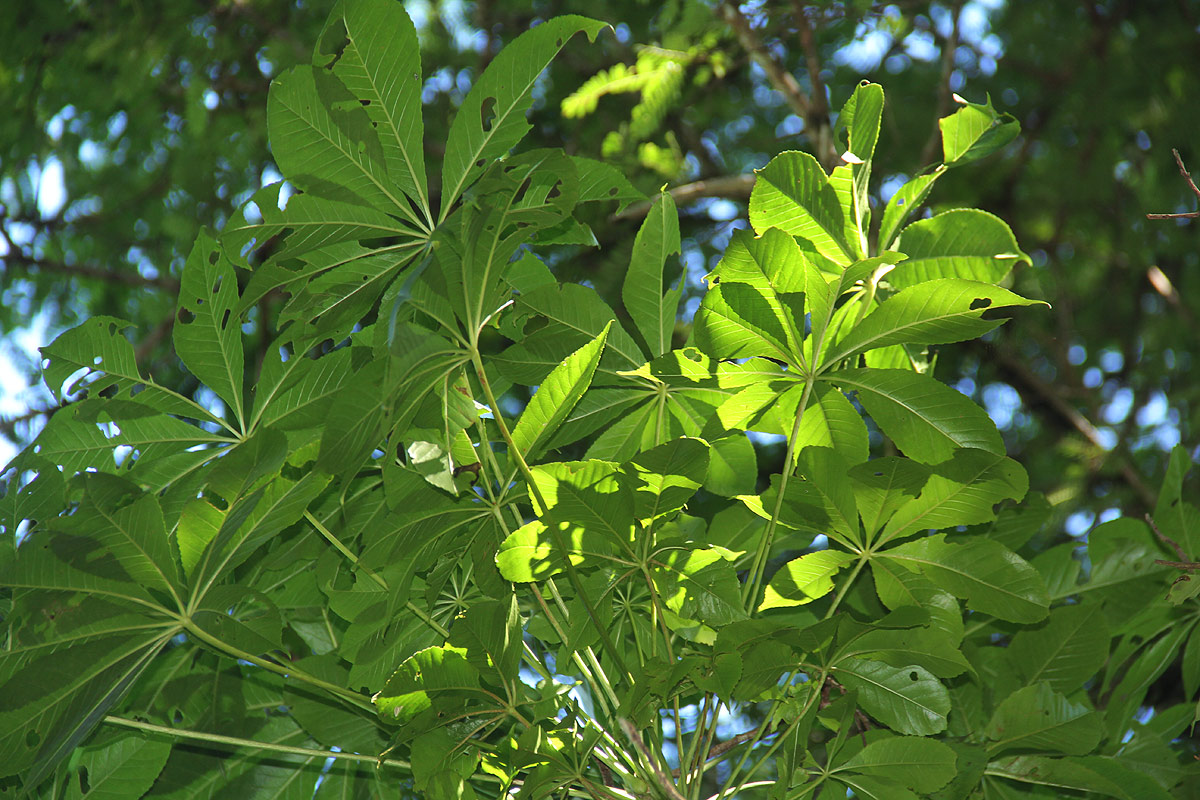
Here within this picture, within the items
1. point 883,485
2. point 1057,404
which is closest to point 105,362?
point 883,485

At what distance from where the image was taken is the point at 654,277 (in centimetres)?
70

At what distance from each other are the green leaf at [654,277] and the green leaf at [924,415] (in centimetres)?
16

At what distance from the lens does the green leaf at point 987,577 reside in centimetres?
62

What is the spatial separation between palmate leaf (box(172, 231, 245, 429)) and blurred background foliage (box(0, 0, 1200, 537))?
1.07m

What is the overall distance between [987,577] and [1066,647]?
0.58ft

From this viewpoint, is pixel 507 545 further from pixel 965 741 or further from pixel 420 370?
pixel 965 741

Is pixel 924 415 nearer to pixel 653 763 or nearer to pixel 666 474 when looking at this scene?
pixel 666 474

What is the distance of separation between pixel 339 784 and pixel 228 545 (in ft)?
0.87

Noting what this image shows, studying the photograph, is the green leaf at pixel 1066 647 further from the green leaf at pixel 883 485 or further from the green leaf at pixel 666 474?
the green leaf at pixel 666 474

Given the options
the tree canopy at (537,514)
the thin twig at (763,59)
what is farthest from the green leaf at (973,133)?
the thin twig at (763,59)

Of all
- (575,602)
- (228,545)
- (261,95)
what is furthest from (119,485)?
(261,95)

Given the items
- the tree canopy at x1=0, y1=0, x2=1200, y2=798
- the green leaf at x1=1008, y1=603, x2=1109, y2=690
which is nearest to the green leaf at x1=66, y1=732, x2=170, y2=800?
the tree canopy at x1=0, y1=0, x2=1200, y2=798

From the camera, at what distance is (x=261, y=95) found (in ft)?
7.80

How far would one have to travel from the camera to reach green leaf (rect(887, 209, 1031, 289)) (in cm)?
62
